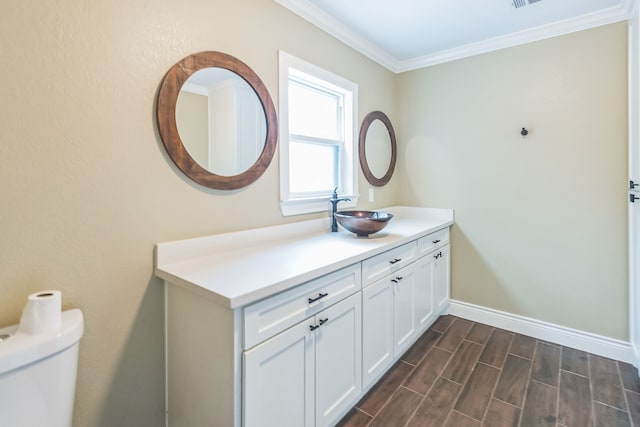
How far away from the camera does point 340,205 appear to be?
2.52 m

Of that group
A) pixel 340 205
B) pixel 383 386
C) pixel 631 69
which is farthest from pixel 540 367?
pixel 631 69

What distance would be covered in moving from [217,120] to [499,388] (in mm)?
2248

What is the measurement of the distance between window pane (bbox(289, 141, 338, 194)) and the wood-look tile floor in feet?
4.57

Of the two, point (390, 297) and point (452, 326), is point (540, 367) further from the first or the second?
point (390, 297)

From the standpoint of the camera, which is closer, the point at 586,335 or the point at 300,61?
the point at 300,61

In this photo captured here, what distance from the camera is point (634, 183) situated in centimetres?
201

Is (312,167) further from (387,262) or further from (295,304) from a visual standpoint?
(295,304)

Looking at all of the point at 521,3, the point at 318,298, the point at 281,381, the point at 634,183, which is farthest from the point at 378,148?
the point at 281,381

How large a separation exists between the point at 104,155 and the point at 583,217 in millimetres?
3000

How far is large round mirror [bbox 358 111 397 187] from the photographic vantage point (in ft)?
9.07

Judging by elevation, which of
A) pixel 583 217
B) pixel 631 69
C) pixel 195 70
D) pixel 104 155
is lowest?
pixel 583 217

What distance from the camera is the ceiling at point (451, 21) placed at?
82.8 inches

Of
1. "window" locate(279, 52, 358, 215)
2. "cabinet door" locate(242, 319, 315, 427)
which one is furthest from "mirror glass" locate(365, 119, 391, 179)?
"cabinet door" locate(242, 319, 315, 427)

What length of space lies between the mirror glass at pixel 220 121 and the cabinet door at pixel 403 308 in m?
1.17
